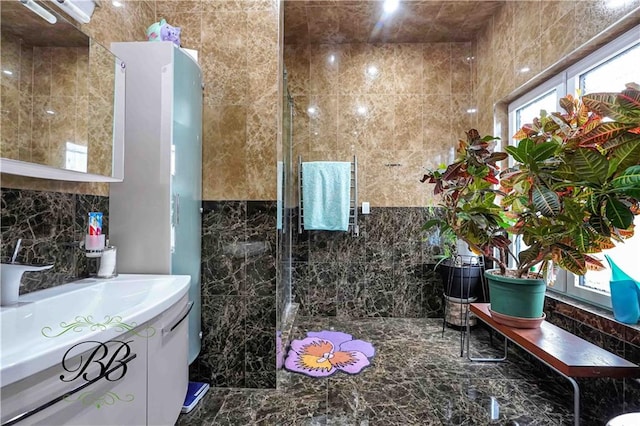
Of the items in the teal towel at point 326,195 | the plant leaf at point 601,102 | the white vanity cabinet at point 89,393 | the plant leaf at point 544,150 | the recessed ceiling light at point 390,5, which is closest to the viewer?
the white vanity cabinet at point 89,393

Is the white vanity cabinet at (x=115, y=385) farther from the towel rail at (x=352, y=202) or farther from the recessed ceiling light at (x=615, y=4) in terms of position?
the recessed ceiling light at (x=615, y=4)

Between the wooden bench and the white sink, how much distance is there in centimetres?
159

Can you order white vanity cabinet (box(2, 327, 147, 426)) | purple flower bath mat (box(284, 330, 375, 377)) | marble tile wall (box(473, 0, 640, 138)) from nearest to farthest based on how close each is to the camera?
1. white vanity cabinet (box(2, 327, 147, 426))
2. marble tile wall (box(473, 0, 640, 138))
3. purple flower bath mat (box(284, 330, 375, 377))

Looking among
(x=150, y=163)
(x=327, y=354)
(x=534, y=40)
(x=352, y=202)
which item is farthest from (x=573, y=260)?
(x=150, y=163)

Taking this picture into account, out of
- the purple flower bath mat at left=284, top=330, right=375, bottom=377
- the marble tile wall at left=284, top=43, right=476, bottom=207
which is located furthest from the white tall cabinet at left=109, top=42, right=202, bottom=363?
the marble tile wall at left=284, top=43, right=476, bottom=207

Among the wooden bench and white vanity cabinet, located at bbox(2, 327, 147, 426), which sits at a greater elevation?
white vanity cabinet, located at bbox(2, 327, 147, 426)

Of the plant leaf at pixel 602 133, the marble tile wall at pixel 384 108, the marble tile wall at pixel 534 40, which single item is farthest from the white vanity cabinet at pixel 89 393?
the marble tile wall at pixel 534 40

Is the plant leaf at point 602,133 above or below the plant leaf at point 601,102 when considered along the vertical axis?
below

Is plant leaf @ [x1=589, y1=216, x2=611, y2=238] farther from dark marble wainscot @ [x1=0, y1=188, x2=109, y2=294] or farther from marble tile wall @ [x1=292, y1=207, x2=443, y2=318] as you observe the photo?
dark marble wainscot @ [x1=0, y1=188, x2=109, y2=294]

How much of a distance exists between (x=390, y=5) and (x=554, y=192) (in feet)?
6.88

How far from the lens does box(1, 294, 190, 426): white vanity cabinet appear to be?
1.88 feet

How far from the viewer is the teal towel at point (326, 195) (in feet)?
8.59

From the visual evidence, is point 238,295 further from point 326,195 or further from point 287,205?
point 326,195

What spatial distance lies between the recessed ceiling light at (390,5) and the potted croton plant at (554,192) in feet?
5.47
